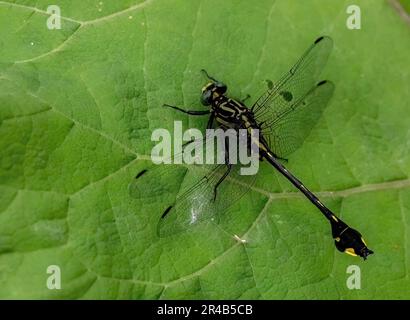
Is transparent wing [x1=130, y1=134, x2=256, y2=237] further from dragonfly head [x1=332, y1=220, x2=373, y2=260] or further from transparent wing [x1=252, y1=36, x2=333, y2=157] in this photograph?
dragonfly head [x1=332, y1=220, x2=373, y2=260]

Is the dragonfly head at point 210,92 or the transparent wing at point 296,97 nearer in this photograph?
the dragonfly head at point 210,92

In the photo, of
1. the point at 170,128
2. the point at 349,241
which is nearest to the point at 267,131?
the point at 170,128

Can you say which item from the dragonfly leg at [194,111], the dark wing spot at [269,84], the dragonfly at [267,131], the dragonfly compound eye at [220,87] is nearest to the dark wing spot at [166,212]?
the dragonfly at [267,131]

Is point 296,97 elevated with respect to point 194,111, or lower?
elevated

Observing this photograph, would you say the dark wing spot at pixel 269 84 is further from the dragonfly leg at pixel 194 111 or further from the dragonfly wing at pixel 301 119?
the dragonfly leg at pixel 194 111

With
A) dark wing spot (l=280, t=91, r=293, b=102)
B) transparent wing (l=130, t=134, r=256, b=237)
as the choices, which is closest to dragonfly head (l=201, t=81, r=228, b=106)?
transparent wing (l=130, t=134, r=256, b=237)

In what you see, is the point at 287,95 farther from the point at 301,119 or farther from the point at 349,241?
the point at 349,241
